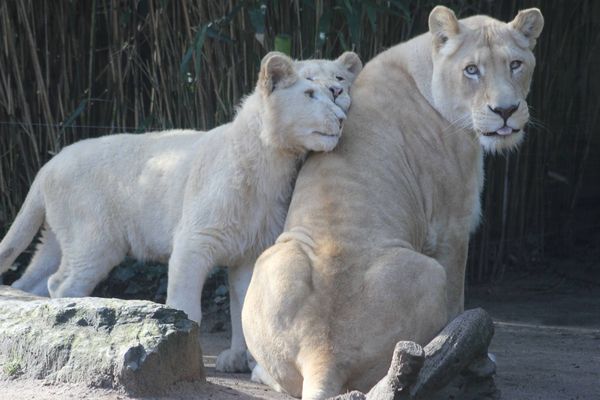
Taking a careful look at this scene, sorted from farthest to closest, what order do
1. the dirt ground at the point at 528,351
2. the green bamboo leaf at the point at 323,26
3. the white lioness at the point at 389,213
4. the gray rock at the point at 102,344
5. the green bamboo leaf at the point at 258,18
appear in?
the green bamboo leaf at the point at 323,26, the green bamboo leaf at the point at 258,18, the white lioness at the point at 389,213, the dirt ground at the point at 528,351, the gray rock at the point at 102,344

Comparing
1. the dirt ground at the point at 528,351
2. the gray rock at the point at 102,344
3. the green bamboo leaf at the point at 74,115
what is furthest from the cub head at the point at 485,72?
the green bamboo leaf at the point at 74,115

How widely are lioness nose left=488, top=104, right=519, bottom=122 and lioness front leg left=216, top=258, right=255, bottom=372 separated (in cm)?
166

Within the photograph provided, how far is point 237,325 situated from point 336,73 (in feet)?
5.27

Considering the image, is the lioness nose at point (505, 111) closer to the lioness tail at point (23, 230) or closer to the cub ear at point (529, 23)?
the cub ear at point (529, 23)

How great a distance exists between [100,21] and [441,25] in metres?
4.16

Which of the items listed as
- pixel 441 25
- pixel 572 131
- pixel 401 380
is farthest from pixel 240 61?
pixel 401 380

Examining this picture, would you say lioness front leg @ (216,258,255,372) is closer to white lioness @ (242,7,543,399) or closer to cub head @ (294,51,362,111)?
white lioness @ (242,7,543,399)

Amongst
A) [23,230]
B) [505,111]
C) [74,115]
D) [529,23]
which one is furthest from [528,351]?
[74,115]

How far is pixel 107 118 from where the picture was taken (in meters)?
9.48

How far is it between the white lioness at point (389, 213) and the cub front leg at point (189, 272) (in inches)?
21.9

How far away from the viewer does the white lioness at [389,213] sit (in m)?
5.20

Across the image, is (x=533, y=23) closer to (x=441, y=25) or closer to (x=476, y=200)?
(x=441, y=25)

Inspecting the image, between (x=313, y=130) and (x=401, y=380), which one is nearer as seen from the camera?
(x=401, y=380)

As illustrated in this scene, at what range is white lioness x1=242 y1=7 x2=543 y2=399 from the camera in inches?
205
